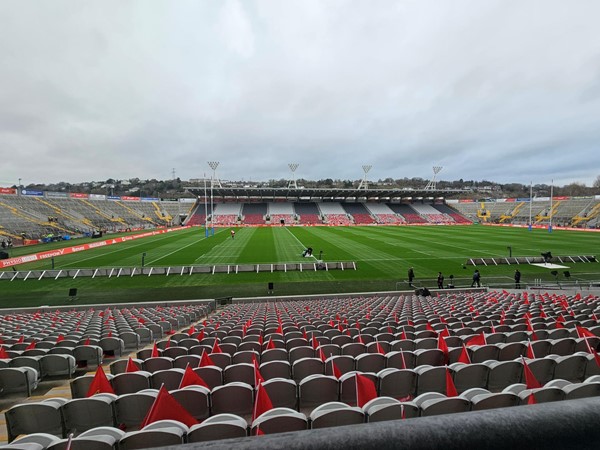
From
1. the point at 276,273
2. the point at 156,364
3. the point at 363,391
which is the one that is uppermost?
the point at 363,391

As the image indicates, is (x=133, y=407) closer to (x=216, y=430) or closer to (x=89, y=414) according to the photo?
(x=89, y=414)

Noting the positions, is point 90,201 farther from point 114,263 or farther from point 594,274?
point 594,274

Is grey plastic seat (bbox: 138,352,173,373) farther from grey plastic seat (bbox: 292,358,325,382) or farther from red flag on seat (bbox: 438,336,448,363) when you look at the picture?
red flag on seat (bbox: 438,336,448,363)

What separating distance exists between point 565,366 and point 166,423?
5.62 m

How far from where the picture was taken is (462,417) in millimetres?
1068

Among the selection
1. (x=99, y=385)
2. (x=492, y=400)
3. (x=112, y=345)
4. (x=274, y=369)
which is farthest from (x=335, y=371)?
(x=112, y=345)

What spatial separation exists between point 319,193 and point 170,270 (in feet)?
246

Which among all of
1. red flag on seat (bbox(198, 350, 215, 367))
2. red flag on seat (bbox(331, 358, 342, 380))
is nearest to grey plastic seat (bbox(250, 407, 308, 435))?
red flag on seat (bbox(331, 358, 342, 380))

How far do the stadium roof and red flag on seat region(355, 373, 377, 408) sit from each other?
92.1 m

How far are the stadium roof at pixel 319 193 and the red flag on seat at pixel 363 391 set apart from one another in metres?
92.1

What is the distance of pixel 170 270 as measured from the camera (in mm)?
30000

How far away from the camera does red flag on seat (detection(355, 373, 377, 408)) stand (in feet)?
13.5

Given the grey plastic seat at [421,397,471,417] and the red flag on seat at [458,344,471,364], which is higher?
the grey plastic seat at [421,397,471,417]

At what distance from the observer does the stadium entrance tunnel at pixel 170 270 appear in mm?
28703
